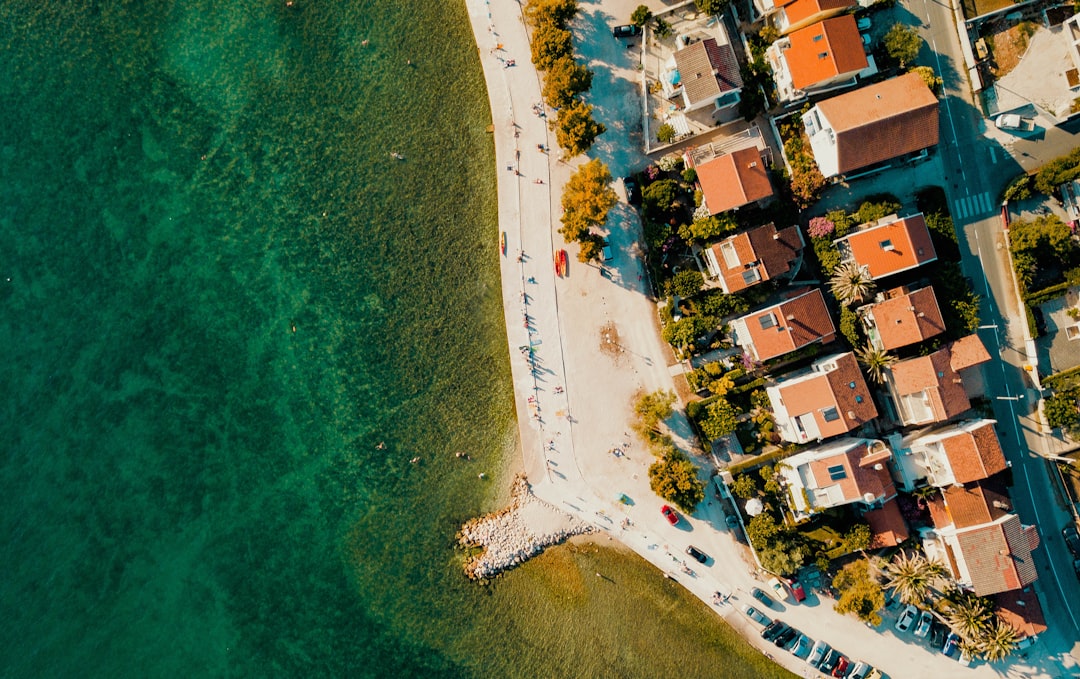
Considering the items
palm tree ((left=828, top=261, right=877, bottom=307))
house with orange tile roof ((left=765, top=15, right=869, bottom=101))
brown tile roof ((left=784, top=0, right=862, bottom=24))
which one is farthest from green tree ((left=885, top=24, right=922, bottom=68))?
palm tree ((left=828, top=261, right=877, bottom=307))

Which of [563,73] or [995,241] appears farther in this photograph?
[995,241]

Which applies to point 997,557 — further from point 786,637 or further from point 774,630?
point 774,630

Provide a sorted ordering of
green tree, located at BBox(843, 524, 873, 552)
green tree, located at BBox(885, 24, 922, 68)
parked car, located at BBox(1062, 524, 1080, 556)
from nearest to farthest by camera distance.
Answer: green tree, located at BBox(885, 24, 922, 68) < green tree, located at BBox(843, 524, 873, 552) < parked car, located at BBox(1062, 524, 1080, 556)

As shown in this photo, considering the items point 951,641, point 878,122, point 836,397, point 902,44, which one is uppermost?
point 902,44

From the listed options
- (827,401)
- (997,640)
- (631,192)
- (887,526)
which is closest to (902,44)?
(631,192)

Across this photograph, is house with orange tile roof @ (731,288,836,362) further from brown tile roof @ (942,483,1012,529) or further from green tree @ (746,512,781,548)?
brown tile roof @ (942,483,1012,529)

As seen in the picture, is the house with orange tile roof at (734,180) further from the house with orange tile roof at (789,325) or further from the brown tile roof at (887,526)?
the brown tile roof at (887,526)

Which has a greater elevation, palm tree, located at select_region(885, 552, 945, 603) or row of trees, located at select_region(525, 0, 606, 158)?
row of trees, located at select_region(525, 0, 606, 158)
